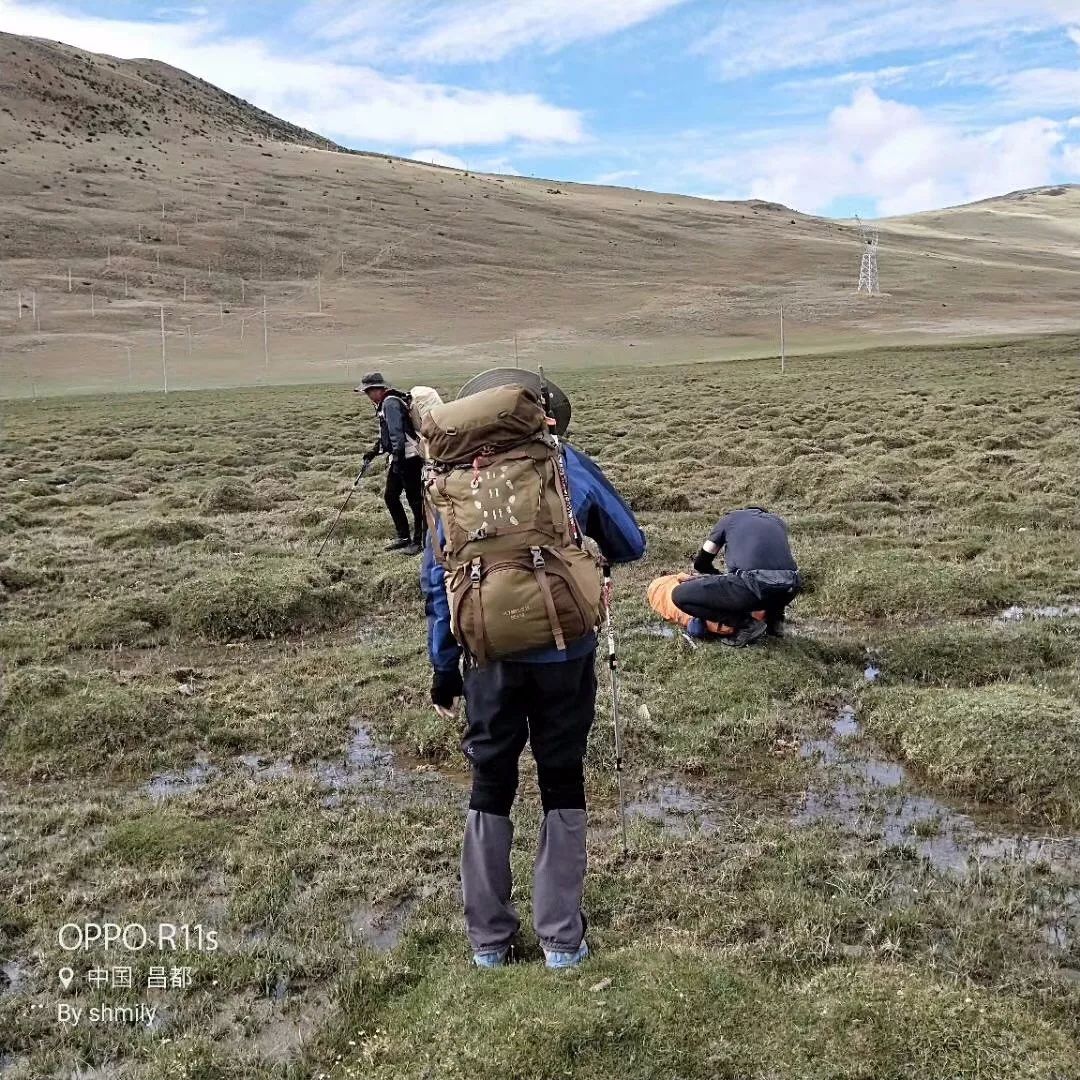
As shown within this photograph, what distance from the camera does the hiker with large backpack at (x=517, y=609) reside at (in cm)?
427

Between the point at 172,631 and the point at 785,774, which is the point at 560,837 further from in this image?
the point at 172,631

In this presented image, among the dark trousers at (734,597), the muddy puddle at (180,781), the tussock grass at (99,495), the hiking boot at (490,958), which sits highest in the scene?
the dark trousers at (734,597)

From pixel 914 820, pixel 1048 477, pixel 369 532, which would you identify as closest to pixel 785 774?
pixel 914 820

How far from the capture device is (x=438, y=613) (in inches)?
188

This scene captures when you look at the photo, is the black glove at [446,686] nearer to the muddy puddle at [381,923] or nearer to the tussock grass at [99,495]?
the muddy puddle at [381,923]

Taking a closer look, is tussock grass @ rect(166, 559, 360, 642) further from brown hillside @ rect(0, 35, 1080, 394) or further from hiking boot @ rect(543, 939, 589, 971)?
brown hillside @ rect(0, 35, 1080, 394)

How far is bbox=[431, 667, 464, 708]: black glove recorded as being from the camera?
4.98 m

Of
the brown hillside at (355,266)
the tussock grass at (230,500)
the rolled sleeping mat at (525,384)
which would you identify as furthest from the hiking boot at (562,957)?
the brown hillside at (355,266)

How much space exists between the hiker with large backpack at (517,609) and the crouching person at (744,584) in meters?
4.57

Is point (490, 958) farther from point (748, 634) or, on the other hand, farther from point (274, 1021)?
point (748, 634)

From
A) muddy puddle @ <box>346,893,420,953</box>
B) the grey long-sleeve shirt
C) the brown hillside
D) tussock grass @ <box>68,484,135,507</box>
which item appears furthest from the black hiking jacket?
the brown hillside

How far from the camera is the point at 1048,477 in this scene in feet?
57.4

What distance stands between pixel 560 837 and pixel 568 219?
14988cm

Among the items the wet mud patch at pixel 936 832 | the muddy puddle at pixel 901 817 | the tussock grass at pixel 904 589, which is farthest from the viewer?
the tussock grass at pixel 904 589
